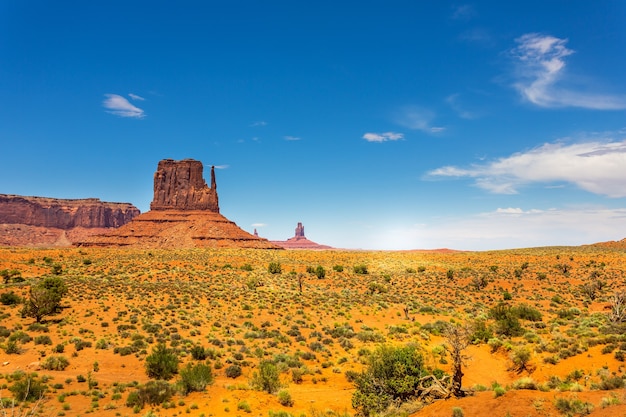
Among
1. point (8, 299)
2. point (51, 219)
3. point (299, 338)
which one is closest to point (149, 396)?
point (299, 338)

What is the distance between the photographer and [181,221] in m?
116

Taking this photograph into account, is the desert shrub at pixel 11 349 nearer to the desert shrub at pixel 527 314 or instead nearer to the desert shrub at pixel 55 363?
the desert shrub at pixel 55 363

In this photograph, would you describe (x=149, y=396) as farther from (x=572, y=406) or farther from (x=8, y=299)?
(x=8, y=299)

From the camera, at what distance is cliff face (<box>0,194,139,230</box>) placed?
169 meters

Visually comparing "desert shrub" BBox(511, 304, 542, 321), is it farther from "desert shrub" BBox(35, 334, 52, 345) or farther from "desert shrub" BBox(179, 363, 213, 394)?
"desert shrub" BBox(35, 334, 52, 345)

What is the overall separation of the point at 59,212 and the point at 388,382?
8284 inches

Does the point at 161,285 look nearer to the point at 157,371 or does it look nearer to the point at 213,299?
the point at 213,299

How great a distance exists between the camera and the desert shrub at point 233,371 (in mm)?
18031

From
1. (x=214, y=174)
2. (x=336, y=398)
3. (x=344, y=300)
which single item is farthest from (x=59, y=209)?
(x=336, y=398)

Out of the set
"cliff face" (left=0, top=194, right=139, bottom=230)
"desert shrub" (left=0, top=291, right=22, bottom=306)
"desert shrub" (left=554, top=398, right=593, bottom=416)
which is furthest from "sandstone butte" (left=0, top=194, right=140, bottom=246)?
"desert shrub" (left=554, top=398, right=593, bottom=416)

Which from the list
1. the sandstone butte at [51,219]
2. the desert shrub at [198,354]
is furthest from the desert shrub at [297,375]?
the sandstone butte at [51,219]

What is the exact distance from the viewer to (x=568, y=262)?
6128 cm

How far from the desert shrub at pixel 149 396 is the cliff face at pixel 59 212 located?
198 metres

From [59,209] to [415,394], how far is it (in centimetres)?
21163
